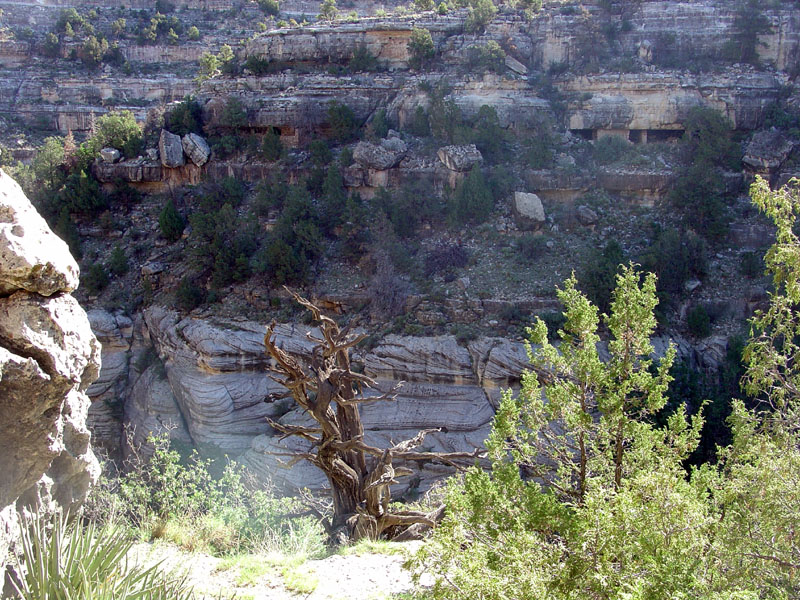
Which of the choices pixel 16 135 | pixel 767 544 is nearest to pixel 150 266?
pixel 16 135

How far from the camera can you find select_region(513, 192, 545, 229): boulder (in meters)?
17.1

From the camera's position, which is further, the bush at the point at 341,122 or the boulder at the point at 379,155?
the bush at the point at 341,122

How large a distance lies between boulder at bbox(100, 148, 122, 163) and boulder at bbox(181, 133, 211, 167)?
2.09m

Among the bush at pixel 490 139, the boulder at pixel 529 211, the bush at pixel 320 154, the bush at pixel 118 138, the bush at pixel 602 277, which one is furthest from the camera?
the bush at pixel 118 138

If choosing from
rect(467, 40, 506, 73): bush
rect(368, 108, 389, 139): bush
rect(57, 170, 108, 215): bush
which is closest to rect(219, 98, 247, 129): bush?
rect(368, 108, 389, 139): bush

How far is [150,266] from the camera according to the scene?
59.2 feet

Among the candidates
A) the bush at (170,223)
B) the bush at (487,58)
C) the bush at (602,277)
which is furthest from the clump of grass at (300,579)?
the bush at (487,58)

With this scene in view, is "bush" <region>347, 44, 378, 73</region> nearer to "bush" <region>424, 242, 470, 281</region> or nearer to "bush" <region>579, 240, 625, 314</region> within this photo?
"bush" <region>424, 242, 470, 281</region>

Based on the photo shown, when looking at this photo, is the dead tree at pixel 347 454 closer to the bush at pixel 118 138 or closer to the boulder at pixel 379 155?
the boulder at pixel 379 155

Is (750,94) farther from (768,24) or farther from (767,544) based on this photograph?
(767,544)

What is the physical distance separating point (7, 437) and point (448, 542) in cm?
256

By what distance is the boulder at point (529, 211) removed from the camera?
17.1 m

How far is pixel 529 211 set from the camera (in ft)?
56.2

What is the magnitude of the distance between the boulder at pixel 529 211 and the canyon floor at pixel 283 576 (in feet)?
39.5
